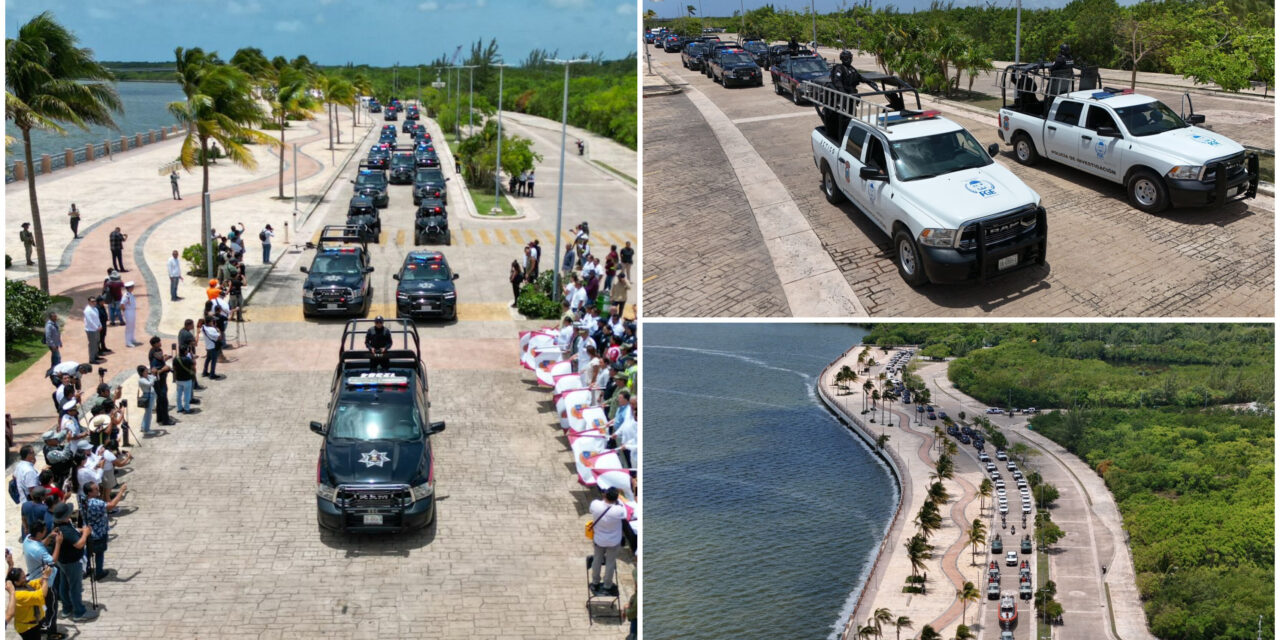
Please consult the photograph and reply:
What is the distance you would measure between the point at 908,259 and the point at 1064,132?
6.15m

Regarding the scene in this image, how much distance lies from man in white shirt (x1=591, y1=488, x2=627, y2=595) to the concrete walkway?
163 feet

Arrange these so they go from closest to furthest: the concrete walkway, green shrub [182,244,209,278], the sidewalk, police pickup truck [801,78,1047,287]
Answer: police pickup truck [801,78,1047,287], the sidewalk, green shrub [182,244,209,278], the concrete walkway

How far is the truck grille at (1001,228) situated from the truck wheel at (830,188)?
12.0 feet

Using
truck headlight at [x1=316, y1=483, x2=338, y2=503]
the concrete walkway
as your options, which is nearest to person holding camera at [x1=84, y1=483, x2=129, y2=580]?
truck headlight at [x1=316, y1=483, x2=338, y2=503]

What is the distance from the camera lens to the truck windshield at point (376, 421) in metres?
16.3

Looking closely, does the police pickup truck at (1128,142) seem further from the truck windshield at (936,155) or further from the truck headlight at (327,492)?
the truck headlight at (327,492)

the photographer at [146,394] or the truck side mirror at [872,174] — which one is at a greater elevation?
the truck side mirror at [872,174]

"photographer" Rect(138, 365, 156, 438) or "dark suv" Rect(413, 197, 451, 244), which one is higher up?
"dark suv" Rect(413, 197, 451, 244)

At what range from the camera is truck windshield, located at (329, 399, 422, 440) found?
16.3 m

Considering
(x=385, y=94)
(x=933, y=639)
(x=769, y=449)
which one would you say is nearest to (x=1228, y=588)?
(x=933, y=639)

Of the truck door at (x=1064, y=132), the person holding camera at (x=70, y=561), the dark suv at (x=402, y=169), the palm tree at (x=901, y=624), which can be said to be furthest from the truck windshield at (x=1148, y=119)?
the dark suv at (x=402, y=169)

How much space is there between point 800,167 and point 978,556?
183 ft

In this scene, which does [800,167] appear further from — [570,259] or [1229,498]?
[1229,498]

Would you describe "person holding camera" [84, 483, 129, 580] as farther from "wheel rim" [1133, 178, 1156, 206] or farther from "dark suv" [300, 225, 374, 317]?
"dark suv" [300, 225, 374, 317]
